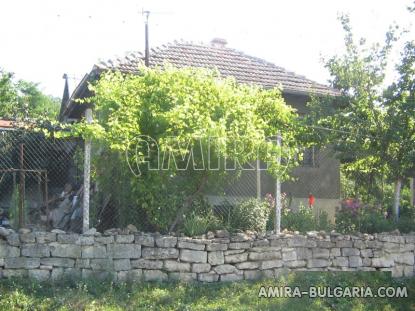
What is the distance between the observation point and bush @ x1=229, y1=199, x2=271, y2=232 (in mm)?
7531

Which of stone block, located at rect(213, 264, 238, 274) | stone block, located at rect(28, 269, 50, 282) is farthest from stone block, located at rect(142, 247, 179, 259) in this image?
stone block, located at rect(28, 269, 50, 282)

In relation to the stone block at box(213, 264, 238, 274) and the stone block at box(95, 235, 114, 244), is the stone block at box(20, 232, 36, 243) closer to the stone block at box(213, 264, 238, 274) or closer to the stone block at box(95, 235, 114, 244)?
the stone block at box(95, 235, 114, 244)

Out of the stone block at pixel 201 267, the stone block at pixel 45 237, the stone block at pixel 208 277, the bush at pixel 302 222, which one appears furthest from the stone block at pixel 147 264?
the bush at pixel 302 222

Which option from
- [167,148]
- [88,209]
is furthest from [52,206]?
[167,148]

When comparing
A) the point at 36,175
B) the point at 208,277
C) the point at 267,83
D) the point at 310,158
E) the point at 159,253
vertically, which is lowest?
the point at 208,277

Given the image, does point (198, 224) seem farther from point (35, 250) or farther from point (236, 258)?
point (35, 250)

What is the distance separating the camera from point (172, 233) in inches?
274

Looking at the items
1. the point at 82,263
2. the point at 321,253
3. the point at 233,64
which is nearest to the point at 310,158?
the point at 233,64

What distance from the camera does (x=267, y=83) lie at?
39.2ft

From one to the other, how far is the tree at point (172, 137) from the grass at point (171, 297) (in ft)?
3.47

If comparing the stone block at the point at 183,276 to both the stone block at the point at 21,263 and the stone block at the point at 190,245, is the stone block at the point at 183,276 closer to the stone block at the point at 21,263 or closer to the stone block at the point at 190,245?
the stone block at the point at 190,245

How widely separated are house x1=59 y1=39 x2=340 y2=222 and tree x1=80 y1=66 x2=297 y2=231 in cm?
198

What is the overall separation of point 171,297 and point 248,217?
1851mm

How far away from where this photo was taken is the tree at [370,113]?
884 cm
